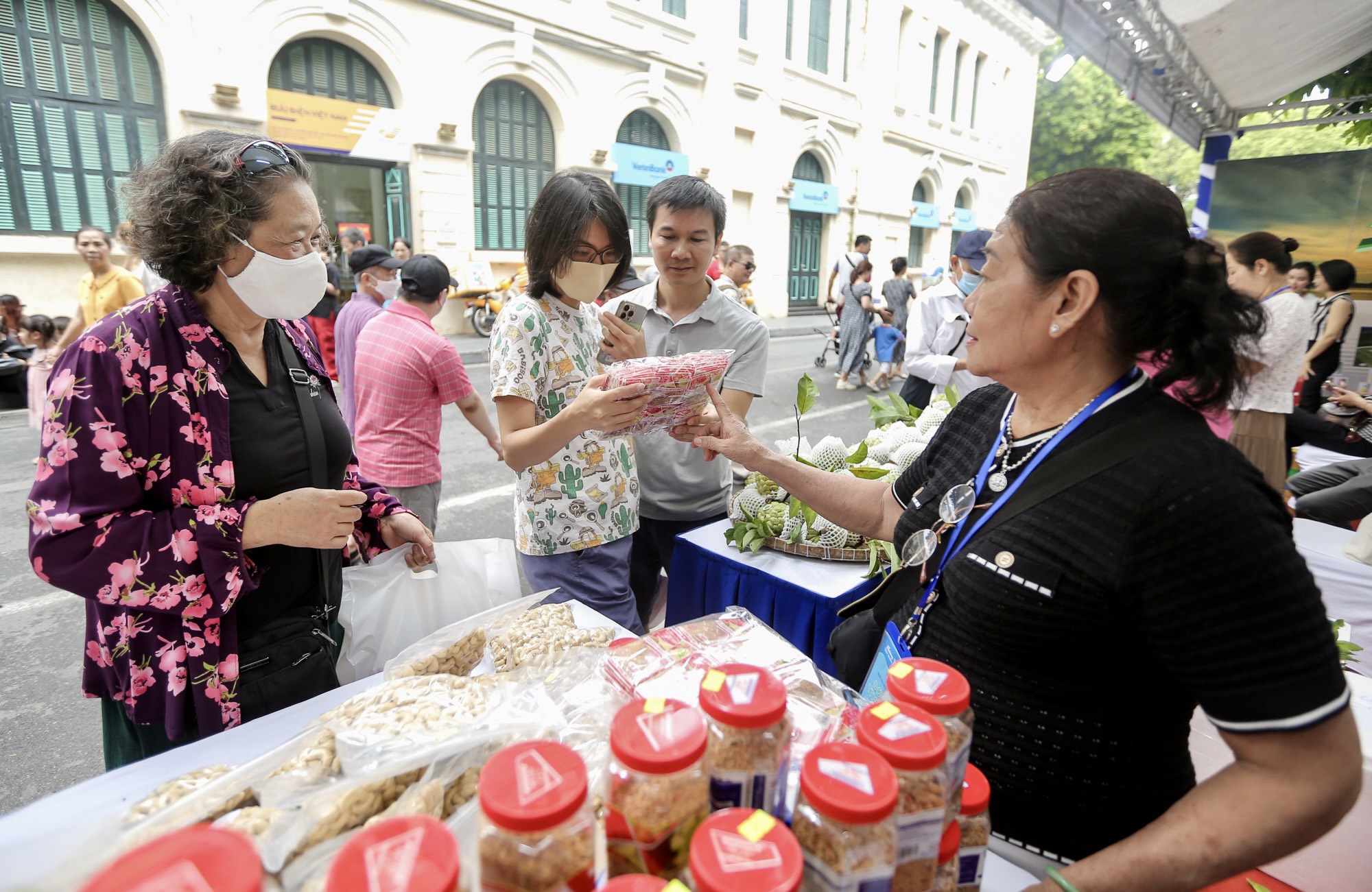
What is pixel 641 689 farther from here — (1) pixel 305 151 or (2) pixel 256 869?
(1) pixel 305 151

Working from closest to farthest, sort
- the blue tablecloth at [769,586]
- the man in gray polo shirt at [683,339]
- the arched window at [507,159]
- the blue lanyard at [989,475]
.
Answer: the blue lanyard at [989,475], the blue tablecloth at [769,586], the man in gray polo shirt at [683,339], the arched window at [507,159]

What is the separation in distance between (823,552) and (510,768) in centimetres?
197

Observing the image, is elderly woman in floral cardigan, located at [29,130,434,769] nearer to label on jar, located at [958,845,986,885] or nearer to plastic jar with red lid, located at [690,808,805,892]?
plastic jar with red lid, located at [690,808,805,892]

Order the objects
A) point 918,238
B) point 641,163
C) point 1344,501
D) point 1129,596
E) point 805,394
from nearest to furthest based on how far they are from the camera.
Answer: point 1129,596, point 805,394, point 1344,501, point 641,163, point 918,238

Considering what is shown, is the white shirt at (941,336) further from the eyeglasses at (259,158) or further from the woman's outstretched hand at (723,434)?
the eyeglasses at (259,158)

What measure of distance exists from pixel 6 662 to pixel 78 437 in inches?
116

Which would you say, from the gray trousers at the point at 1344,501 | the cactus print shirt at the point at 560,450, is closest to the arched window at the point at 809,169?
the gray trousers at the point at 1344,501

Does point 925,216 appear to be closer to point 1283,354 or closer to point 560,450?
point 1283,354

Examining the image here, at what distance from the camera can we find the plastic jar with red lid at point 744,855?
2.14 feet

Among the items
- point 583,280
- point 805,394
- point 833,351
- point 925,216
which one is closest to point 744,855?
point 583,280

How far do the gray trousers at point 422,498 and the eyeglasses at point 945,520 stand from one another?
2.65m

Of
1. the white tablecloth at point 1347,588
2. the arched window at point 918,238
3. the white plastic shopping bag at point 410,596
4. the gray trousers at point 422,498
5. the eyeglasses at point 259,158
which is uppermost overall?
the arched window at point 918,238

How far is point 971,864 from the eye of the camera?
96 centimetres

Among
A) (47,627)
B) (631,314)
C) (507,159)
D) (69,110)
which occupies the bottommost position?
(47,627)
